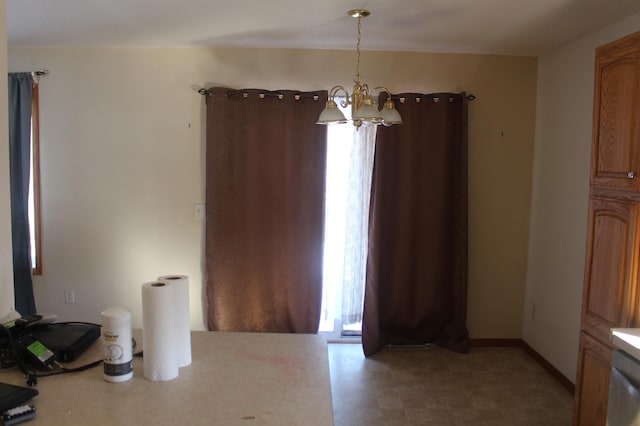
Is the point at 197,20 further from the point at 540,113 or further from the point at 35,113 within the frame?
the point at 540,113

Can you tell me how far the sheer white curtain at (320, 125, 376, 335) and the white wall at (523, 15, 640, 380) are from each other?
1423 millimetres

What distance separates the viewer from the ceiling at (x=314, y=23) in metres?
2.74

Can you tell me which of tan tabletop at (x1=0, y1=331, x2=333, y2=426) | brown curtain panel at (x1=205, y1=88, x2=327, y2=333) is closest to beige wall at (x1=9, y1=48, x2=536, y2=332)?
brown curtain panel at (x1=205, y1=88, x2=327, y2=333)

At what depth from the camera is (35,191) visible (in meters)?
3.91

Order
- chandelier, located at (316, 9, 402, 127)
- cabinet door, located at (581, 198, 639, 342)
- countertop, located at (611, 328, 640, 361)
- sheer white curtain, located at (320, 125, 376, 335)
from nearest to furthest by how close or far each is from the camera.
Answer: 1. countertop, located at (611, 328, 640, 361)
2. cabinet door, located at (581, 198, 639, 342)
3. chandelier, located at (316, 9, 402, 127)
4. sheer white curtain, located at (320, 125, 376, 335)

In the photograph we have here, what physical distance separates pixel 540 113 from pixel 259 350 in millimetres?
3310

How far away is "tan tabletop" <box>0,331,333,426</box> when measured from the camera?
1293 millimetres

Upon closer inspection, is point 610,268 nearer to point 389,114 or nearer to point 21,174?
point 389,114

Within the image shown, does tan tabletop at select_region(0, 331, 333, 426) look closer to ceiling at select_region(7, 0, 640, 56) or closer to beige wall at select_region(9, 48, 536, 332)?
ceiling at select_region(7, 0, 640, 56)

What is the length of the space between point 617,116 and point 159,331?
2.20 metres

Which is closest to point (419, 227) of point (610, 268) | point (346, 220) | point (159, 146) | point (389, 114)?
point (346, 220)

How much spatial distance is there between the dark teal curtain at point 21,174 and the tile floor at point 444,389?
2621mm

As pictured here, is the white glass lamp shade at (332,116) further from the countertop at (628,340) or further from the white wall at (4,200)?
the countertop at (628,340)

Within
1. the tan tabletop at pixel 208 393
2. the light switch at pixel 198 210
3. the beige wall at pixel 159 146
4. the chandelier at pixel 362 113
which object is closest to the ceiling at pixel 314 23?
the beige wall at pixel 159 146
